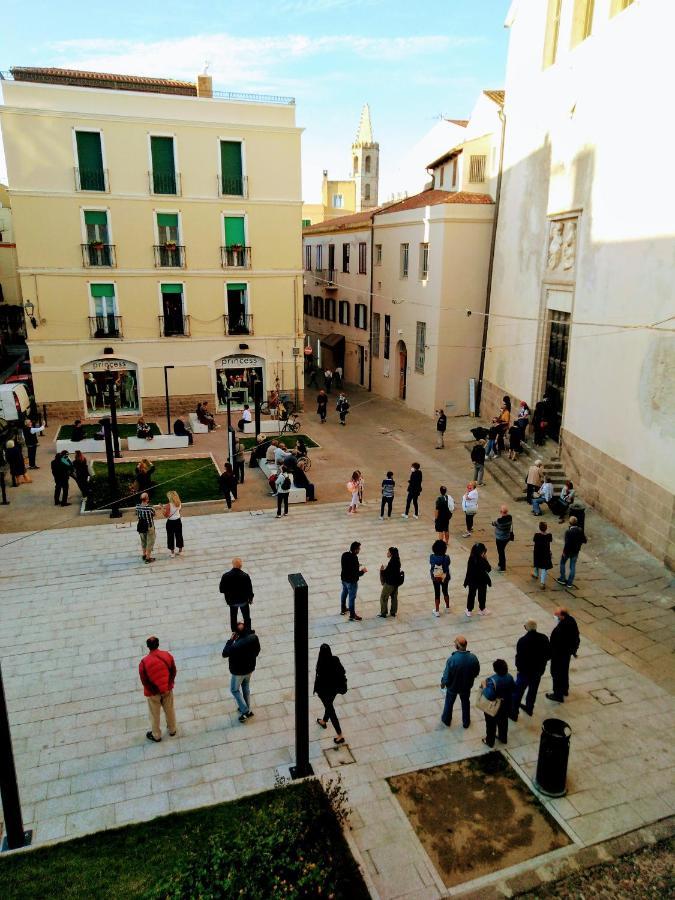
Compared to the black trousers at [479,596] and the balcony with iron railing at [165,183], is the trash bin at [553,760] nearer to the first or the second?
the black trousers at [479,596]

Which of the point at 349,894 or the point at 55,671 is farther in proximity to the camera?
the point at 55,671

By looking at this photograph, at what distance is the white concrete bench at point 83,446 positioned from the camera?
2220 cm

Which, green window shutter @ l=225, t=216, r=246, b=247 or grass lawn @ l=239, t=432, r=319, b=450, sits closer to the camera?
grass lawn @ l=239, t=432, r=319, b=450

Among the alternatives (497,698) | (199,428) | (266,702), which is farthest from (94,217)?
(497,698)

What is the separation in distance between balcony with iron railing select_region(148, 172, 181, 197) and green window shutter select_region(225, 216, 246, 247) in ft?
7.62

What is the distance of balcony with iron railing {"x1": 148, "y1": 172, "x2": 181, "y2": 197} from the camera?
2608cm

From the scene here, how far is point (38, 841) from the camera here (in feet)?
22.1

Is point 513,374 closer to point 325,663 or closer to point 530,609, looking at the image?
point 530,609

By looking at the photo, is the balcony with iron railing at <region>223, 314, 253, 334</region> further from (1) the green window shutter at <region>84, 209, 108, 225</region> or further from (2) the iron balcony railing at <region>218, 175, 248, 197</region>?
(1) the green window shutter at <region>84, 209, 108, 225</region>

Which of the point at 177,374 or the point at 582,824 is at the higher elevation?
the point at 177,374

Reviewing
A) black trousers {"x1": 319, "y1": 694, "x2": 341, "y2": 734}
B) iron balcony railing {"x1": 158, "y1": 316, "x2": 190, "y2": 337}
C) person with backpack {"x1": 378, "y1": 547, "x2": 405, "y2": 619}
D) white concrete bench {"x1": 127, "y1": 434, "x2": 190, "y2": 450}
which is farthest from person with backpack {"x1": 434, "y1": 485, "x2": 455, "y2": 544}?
iron balcony railing {"x1": 158, "y1": 316, "x2": 190, "y2": 337}

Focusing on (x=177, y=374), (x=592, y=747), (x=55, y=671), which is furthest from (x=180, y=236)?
(x=592, y=747)

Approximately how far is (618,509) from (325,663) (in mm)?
10021

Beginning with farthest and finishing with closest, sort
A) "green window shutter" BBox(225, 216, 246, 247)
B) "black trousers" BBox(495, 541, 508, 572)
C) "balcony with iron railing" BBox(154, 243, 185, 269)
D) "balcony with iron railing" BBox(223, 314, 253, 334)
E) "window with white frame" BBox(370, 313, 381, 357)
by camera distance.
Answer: "window with white frame" BBox(370, 313, 381, 357)
"balcony with iron railing" BBox(223, 314, 253, 334)
"green window shutter" BBox(225, 216, 246, 247)
"balcony with iron railing" BBox(154, 243, 185, 269)
"black trousers" BBox(495, 541, 508, 572)
